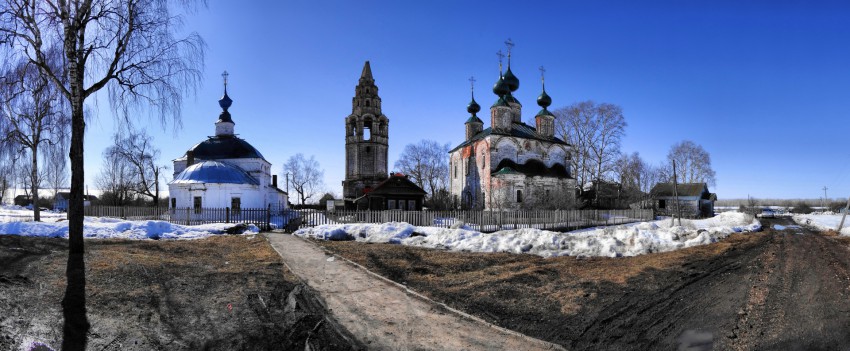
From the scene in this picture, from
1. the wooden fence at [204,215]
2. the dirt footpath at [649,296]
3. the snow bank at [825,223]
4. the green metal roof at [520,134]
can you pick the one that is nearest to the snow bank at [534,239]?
the dirt footpath at [649,296]

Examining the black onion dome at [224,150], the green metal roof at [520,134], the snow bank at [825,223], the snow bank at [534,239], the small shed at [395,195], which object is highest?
the green metal roof at [520,134]

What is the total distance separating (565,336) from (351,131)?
46676 millimetres

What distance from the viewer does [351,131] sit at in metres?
50.5

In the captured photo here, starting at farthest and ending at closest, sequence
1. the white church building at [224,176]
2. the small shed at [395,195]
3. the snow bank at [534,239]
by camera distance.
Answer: the small shed at [395,195], the white church building at [224,176], the snow bank at [534,239]

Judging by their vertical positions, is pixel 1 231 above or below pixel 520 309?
above

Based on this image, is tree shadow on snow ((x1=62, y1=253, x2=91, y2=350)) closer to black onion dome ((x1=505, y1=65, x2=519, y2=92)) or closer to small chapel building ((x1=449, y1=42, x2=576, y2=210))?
small chapel building ((x1=449, y1=42, x2=576, y2=210))

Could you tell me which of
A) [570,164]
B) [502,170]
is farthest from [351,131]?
[570,164]

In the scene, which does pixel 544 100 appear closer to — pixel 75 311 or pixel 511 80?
pixel 511 80

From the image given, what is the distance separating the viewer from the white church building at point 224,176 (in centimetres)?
2991

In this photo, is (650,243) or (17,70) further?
(650,243)

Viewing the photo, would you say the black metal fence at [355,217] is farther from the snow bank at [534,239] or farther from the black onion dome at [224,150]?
the black onion dome at [224,150]

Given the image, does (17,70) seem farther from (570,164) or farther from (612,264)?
(570,164)

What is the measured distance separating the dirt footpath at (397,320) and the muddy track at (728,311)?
1087 mm

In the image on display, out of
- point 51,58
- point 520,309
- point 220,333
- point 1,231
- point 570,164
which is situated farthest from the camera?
point 570,164
